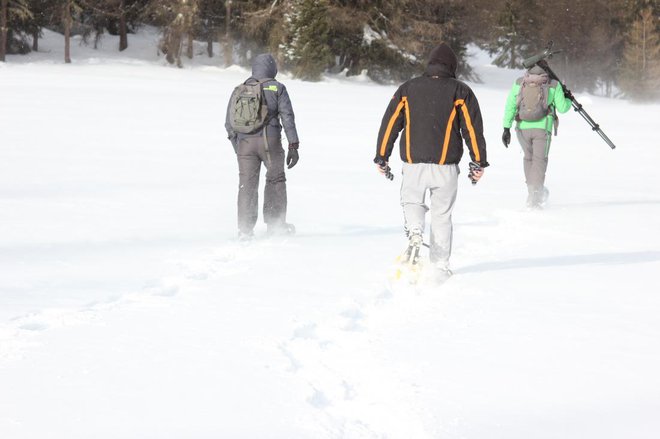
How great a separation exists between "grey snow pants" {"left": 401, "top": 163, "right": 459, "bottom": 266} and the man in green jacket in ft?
11.9

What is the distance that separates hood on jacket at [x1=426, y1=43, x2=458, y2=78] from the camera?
6293 millimetres

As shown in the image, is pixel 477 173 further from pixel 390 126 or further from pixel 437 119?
pixel 390 126

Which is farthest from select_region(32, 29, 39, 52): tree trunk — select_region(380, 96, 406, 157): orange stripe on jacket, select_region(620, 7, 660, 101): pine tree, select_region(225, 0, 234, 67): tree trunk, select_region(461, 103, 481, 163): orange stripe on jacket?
select_region(461, 103, 481, 163): orange stripe on jacket

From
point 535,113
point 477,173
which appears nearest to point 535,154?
point 535,113

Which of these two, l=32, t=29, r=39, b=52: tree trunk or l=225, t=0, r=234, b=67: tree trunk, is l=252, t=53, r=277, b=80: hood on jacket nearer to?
l=225, t=0, r=234, b=67: tree trunk

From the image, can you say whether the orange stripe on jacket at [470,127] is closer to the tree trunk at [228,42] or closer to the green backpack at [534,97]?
the green backpack at [534,97]

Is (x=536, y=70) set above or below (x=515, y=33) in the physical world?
below

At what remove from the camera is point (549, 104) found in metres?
10.2

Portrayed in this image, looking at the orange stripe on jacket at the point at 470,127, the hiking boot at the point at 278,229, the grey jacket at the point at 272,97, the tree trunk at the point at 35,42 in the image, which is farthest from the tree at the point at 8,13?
the orange stripe on jacket at the point at 470,127

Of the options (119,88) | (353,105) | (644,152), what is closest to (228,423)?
(644,152)

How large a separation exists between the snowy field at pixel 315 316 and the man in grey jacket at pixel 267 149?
0.39m

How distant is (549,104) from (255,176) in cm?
393

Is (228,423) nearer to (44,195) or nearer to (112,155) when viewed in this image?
(44,195)

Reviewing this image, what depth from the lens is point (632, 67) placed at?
175 ft
